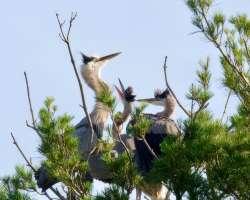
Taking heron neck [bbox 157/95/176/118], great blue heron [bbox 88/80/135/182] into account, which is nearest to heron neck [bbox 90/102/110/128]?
great blue heron [bbox 88/80/135/182]

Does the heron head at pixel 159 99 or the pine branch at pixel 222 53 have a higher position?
the heron head at pixel 159 99

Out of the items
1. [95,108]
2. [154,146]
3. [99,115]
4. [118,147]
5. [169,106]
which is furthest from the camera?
[169,106]

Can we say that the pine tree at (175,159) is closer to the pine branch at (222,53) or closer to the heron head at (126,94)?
the pine branch at (222,53)

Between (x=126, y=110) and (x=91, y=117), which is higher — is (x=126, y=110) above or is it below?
above

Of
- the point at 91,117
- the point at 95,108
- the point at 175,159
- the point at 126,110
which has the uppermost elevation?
the point at 126,110

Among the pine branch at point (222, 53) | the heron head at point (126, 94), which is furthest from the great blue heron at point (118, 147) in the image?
the pine branch at point (222, 53)

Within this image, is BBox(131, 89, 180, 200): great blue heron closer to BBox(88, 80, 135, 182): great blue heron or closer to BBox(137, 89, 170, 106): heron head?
BBox(88, 80, 135, 182): great blue heron

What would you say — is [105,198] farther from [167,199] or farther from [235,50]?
[235,50]

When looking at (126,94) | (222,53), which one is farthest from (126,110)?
(222,53)

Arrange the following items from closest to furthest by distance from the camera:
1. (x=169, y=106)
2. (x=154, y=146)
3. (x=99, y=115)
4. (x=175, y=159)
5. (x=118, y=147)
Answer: (x=175, y=159) → (x=154, y=146) → (x=118, y=147) → (x=99, y=115) → (x=169, y=106)

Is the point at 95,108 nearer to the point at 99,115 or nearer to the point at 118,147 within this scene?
the point at 99,115

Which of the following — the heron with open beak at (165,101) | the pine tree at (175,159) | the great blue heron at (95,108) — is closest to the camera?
the pine tree at (175,159)

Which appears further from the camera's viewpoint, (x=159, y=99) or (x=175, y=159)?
(x=159, y=99)

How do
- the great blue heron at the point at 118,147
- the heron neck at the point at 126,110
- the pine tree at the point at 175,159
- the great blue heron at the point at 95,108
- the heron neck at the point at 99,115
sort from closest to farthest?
1. the pine tree at the point at 175,159
2. the great blue heron at the point at 95,108
3. the great blue heron at the point at 118,147
4. the heron neck at the point at 99,115
5. the heron neck at the point at 126,110
